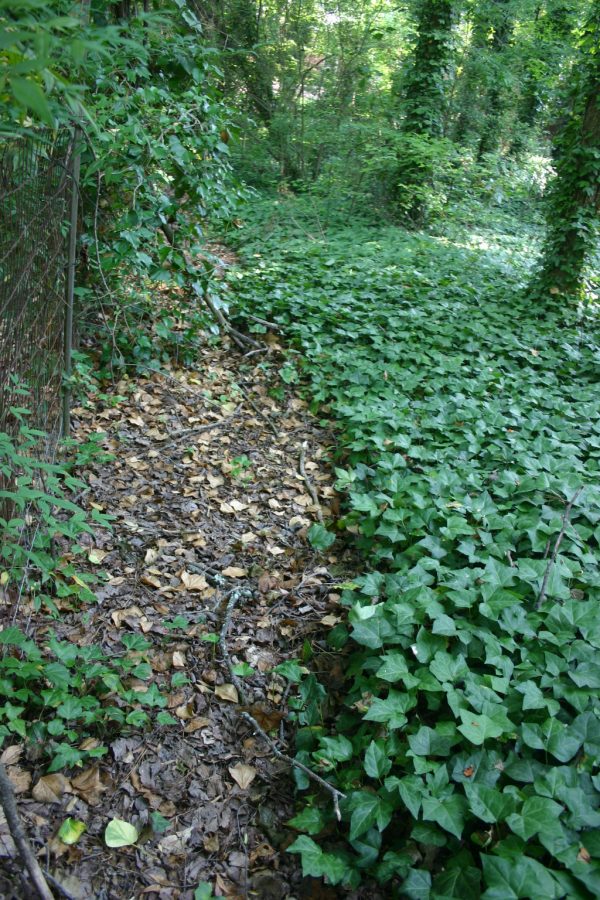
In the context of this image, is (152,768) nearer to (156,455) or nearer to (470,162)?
(156,455)

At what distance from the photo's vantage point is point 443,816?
1.92m

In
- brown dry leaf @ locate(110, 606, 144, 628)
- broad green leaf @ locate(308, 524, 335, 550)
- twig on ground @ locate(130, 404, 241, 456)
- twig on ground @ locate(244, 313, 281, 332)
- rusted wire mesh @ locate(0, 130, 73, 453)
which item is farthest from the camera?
twig on ground @ locate(244, 313, 281, 332)

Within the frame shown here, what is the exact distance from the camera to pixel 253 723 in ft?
8.34

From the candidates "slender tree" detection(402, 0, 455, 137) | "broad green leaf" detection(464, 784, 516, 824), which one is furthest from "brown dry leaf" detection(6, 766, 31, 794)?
"slender tree" detection(402, 0, 455, 137)

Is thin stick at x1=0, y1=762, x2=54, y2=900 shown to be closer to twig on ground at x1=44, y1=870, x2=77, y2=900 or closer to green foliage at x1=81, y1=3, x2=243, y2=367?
twig on ground at x1=44, y1=870, x2=77, y2=900

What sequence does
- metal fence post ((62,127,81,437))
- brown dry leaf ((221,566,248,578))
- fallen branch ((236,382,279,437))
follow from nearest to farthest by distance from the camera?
metal fence post ((62,127,81,437)) < brown dry leaf ((221,566,248,578)) < fallen branch ((236,382,279,437))

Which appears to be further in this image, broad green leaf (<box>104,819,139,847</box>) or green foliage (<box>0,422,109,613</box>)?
green foliage (<box>0,422,109,613</box>)

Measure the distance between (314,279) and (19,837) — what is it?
5.62 metres

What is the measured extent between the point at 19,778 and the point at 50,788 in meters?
0.12

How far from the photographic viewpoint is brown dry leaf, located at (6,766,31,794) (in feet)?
6.87

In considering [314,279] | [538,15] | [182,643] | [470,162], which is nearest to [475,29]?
[538,15]

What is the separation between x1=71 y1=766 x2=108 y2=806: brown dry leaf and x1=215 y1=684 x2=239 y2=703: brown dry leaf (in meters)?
0.59

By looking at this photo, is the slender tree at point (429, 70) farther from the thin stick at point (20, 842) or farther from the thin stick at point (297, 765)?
the thin stick at point (20, 842)

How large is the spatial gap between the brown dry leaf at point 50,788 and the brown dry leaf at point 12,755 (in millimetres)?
129
